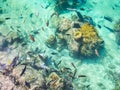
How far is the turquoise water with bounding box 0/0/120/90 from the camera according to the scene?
8047 millimetres

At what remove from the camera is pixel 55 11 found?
41.2 ft

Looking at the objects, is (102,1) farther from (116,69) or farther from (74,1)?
(116,69)

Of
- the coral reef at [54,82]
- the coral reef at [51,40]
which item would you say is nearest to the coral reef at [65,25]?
the coral reef at [51,40]

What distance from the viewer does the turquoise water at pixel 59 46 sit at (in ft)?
26.4

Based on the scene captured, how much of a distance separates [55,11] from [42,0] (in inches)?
60.2

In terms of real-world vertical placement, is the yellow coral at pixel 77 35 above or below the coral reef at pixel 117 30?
above

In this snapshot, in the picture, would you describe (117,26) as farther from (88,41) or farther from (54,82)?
(54,82)

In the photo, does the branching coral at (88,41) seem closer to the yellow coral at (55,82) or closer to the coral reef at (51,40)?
the coral reef at (51,40)

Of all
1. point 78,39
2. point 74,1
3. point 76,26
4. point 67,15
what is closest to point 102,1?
point 74,1

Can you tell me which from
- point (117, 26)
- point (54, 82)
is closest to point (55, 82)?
point (54, 82)

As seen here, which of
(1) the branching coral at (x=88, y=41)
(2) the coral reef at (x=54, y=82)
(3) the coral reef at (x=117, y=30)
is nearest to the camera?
(2) the coral reef at (x=54, y=82)

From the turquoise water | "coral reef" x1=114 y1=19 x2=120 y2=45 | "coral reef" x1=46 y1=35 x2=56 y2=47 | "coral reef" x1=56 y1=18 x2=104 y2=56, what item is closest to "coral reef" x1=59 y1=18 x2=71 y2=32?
the turquoise water

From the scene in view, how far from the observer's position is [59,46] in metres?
10.8

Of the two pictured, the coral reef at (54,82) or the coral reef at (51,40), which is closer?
the coral reef at (54,82)
